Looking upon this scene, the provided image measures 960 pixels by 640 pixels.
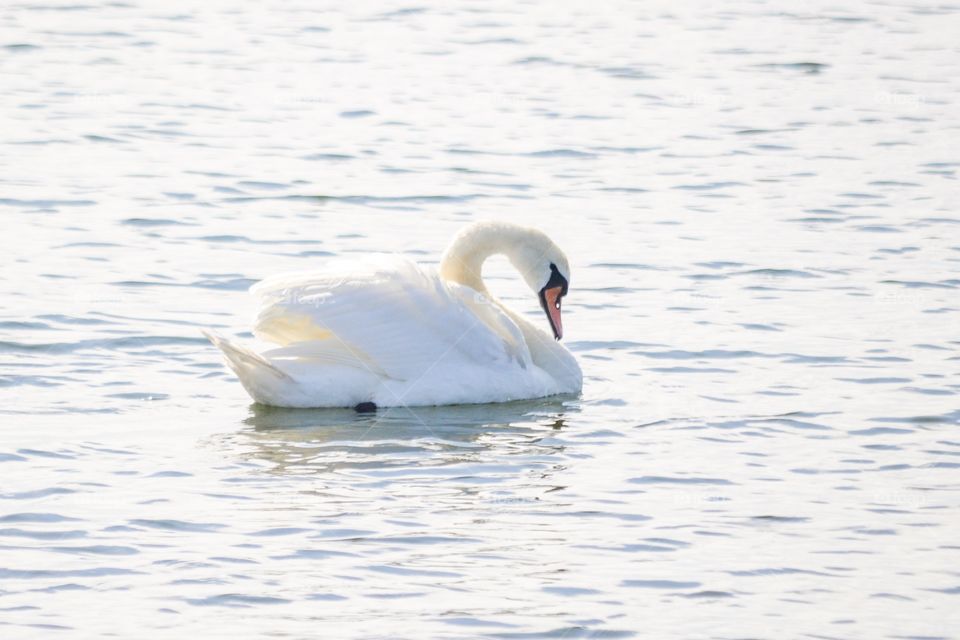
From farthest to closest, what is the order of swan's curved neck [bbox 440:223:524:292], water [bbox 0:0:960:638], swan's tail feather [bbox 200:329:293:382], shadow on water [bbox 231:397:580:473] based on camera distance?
1. swan's curved neck [bbox 440:223:524:292]
2. swan's tail feather [bbox 200:329:293:382]
3. shadow on water [bbox 231:397:580:473]
4. water [bbox 0:0:960:638]

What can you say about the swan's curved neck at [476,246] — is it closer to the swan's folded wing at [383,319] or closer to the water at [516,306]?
the swan's folded wing at [383,319]

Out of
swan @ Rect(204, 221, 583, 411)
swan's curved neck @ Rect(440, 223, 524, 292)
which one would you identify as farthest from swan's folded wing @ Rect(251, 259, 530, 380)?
swan's curved neck @ Rect(440, 223, 524, 292)

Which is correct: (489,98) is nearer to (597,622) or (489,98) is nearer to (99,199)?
(99,199)

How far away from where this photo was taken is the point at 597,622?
7199mm

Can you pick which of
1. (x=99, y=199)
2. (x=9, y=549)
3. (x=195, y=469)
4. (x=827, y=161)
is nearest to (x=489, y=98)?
(x=827, y=161)

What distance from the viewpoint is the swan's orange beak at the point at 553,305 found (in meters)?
11.2

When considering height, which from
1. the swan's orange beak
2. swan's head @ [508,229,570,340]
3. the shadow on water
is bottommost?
the shadow on water

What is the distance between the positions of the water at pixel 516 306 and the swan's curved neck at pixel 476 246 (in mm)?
878

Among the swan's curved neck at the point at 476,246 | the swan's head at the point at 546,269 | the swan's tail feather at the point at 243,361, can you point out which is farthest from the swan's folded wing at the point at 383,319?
the swan's head at the point at 546,269

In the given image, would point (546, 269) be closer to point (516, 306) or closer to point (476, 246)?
point (476, 246)

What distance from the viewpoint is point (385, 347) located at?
10289 mm

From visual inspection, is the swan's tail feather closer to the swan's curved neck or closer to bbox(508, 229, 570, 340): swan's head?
the swan's curved neck

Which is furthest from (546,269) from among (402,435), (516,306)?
(402,435)

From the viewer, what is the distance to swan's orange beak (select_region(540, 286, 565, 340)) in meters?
11.2
